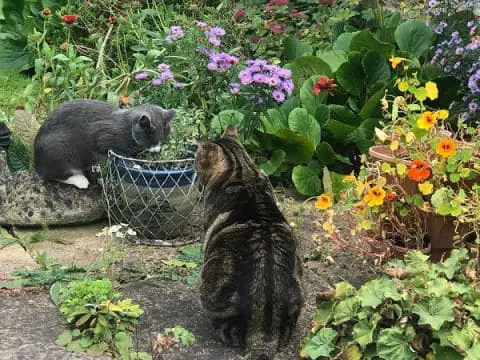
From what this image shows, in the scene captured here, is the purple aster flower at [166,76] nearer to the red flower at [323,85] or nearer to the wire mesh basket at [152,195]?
the wire mesh basket at [152,195]

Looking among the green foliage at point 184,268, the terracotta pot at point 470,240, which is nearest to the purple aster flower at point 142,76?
the green foliage at point 184,268

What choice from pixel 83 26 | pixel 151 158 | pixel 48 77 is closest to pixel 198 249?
pixel 151 158

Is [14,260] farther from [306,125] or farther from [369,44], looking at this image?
[369,44]

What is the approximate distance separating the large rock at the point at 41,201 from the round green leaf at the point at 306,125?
153 cm

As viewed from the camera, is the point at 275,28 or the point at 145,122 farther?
the point at 275,28

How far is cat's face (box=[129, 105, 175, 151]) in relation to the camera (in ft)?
14.4

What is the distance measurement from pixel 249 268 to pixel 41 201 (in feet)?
6.59

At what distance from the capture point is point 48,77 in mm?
5727

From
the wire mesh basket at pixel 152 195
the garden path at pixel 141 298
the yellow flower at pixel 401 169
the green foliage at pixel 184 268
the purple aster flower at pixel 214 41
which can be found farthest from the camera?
the purple aster flower at pixel 214 41

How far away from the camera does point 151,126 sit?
4.41 m

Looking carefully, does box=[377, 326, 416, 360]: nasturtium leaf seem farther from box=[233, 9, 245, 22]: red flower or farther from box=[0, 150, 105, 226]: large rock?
box=[233, 9, 245, 22]: red flower

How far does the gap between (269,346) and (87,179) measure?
2.08 meters

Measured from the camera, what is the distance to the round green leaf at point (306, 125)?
532 centimetres

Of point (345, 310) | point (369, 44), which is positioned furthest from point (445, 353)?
point (369, 44)
